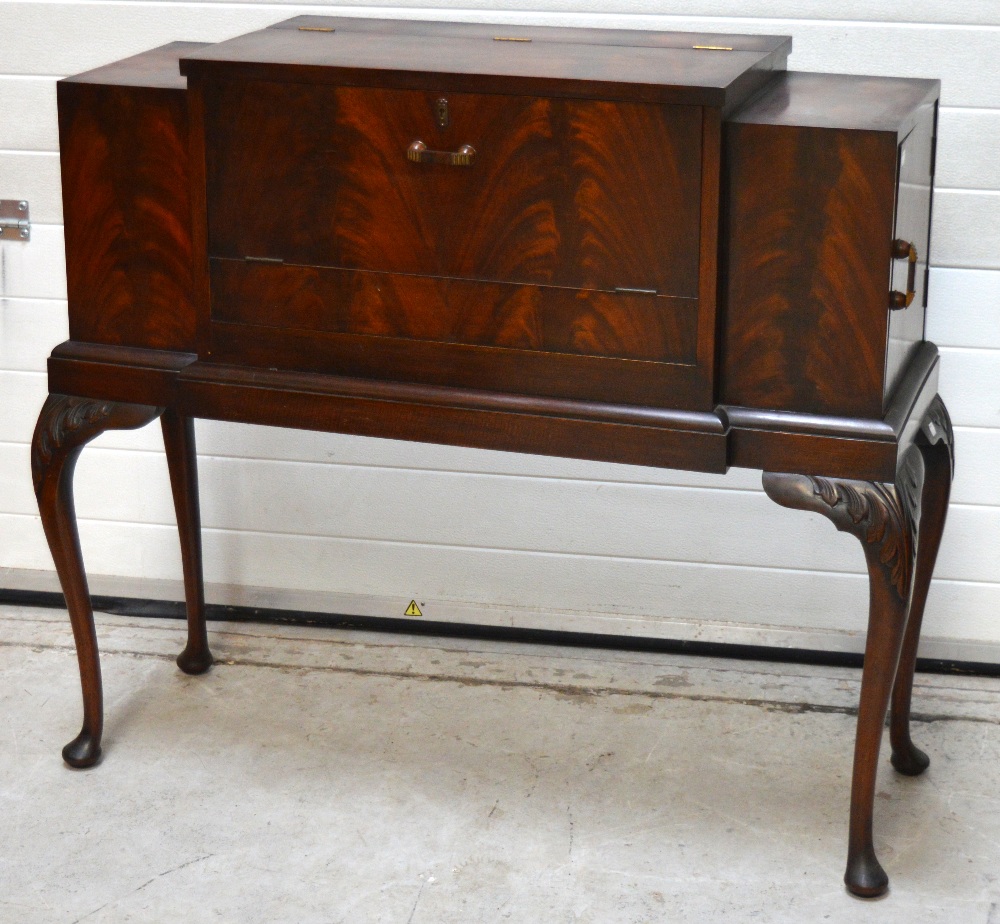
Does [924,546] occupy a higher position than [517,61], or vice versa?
[517,61]

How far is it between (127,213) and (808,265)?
1010mm

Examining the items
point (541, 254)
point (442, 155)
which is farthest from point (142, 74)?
point (541, 254)

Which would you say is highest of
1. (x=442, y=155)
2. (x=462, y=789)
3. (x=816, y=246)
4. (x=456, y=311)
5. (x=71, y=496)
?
(x=442, y=155)

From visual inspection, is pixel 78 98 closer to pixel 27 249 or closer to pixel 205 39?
pixel 205 39

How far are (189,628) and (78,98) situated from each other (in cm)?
113

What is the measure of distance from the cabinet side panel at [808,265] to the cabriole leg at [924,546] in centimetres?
36

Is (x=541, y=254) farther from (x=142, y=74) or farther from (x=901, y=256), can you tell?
(x=142, y=74)

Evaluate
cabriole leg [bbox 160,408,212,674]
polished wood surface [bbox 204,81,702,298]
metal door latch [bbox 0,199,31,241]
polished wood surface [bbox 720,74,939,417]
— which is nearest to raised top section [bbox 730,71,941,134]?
polished wood surface [bbox 720,74,939,417]

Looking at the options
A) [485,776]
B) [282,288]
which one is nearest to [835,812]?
[485,776]

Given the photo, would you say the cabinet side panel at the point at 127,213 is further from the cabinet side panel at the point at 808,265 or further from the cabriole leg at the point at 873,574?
the cabriole leg at the point at 873,574

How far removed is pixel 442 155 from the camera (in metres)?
1.84

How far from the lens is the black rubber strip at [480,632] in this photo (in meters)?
2.80

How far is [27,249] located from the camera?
2822mm

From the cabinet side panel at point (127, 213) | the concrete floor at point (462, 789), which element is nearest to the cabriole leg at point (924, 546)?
the concrete floor at point (462, 789)
